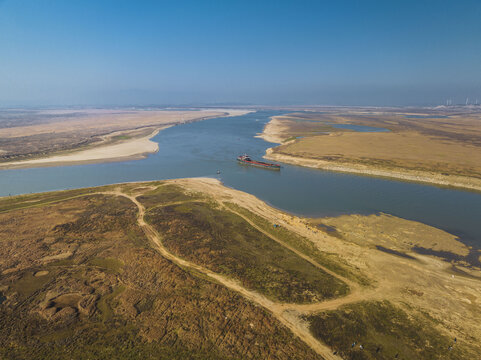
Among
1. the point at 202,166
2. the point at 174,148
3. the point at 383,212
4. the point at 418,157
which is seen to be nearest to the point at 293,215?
the point at 383,212

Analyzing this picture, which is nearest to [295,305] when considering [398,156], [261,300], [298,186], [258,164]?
[261,300]

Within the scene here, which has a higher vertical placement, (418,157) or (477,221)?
(418,157)

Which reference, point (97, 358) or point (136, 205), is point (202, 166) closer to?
point (136, 205)

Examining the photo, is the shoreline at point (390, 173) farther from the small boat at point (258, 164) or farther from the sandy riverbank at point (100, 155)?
the sandy riverbank at point (100, 155)

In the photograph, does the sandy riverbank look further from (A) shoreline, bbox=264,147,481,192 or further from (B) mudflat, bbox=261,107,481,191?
(A) shoreline, bbox=264,147,481,192

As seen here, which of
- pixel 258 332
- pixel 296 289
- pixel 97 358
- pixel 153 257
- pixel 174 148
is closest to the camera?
pixel 97 358

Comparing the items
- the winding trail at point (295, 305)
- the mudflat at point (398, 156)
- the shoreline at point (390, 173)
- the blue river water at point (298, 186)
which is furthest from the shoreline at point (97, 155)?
the winding trail at point (295, 305)
